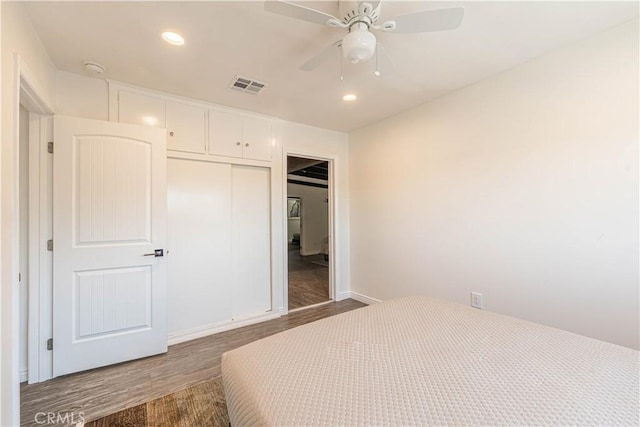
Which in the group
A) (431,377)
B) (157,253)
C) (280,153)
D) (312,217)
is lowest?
(431,377)

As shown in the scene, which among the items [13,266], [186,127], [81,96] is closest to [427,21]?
[186,127]

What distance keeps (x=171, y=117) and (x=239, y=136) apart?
→ 27.2 inches

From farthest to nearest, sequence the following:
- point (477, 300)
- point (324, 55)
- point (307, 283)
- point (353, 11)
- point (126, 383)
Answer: point (307, 283)
point (477, 300)
point (126, 383)
point (324, 55)
point (353, 11)

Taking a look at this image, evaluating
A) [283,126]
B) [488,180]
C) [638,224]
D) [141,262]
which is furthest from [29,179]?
[638,224]

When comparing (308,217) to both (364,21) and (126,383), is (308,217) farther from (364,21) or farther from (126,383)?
(364,21)

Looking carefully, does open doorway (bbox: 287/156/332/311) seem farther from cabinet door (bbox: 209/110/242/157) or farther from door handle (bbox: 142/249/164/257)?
door handle (bbox: 142/249/164/257)

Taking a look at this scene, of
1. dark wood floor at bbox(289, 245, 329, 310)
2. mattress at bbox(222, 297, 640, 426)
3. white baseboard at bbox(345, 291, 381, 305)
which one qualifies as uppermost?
mattress at bbox(222, 297, 640, 426)

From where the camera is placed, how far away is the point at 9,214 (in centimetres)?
136

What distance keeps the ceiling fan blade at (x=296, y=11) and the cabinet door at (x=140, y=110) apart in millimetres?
1882

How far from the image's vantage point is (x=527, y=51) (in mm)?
2039

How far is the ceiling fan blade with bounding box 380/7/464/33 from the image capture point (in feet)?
4.25

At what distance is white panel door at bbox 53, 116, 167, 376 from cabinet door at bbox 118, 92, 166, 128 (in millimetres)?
228

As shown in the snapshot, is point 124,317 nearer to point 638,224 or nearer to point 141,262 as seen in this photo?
point 141,262

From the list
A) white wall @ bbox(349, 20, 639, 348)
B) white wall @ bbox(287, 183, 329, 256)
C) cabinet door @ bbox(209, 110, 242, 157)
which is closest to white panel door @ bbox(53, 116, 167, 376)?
cabinet door @ bbox(209, 110, 242, 157)
